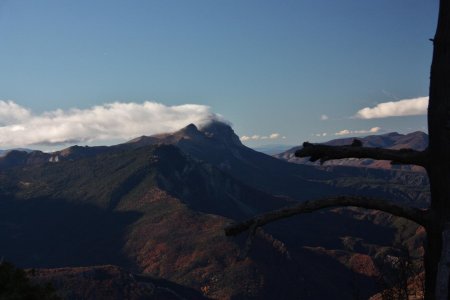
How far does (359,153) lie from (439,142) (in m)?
1.08

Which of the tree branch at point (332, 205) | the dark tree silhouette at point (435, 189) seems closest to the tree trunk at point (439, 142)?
the dark tree silhouette at point (435, 189)

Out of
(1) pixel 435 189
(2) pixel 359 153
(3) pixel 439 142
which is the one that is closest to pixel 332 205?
(2) pixel 359 153

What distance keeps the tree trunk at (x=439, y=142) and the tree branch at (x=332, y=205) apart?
23 cm

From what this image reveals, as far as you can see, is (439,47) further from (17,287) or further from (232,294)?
(232,294)

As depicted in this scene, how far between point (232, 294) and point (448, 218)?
184623mm

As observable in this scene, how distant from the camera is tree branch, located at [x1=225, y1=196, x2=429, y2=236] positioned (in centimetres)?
714

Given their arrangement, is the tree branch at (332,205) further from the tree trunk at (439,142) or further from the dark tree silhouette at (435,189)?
the tree trunk at (439,142)

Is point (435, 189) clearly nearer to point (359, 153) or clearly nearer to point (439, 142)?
point (439, 142)

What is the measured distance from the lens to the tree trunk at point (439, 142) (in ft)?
23.4

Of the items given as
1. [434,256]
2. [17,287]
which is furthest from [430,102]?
[17,287]

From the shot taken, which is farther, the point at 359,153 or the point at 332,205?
the point at 359,153

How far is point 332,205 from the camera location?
23.9ft

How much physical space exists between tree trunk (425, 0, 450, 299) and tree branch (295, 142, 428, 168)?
0.78ft

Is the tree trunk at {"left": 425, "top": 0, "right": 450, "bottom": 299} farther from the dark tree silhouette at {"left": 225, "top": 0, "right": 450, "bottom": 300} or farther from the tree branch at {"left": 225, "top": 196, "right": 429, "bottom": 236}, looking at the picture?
the tree branch at {"left": 225, "top": 196, "right": 429, "bottom": 236}
